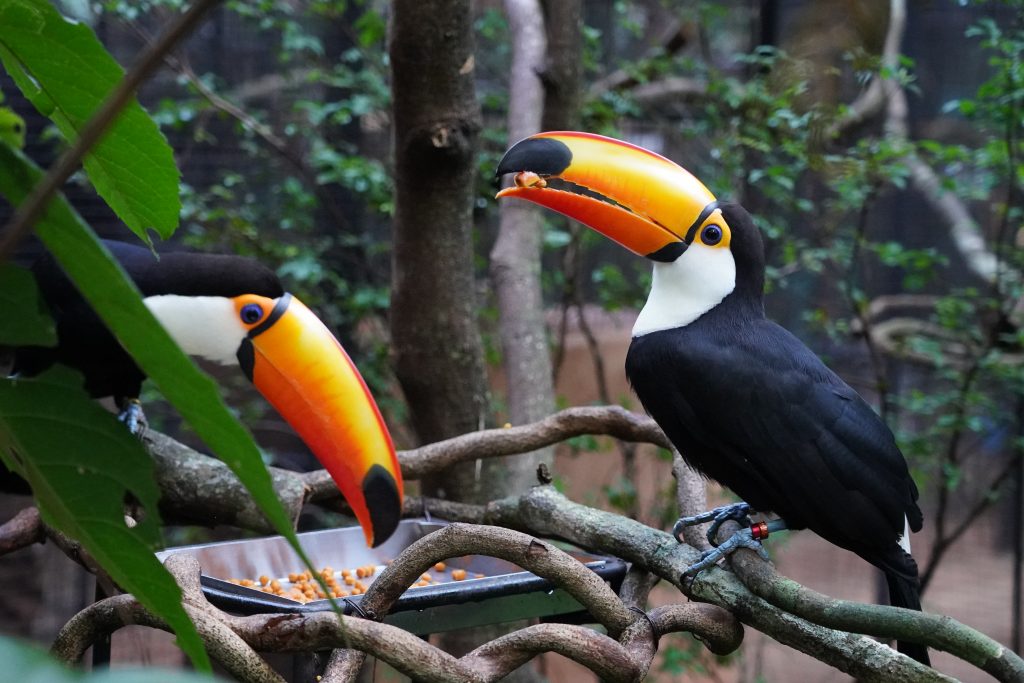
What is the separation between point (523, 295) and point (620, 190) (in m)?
0.60

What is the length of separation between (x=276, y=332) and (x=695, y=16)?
7.11 feet

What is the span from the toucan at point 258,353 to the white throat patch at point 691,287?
1.47ft

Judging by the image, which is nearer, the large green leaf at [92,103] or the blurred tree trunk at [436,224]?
the large green leaf at [92,103]

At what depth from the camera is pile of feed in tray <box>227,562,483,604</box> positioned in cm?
131

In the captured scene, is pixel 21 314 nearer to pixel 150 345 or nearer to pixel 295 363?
pixel 150 345

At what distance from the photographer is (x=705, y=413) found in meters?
1.38

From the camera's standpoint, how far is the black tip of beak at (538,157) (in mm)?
1349

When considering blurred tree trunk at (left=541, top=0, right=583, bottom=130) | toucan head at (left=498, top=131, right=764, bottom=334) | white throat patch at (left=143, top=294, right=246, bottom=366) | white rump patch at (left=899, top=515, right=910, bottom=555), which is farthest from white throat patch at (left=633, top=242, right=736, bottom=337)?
blurred tree trunk at (left=541, top=0, right=583, bottom=130)

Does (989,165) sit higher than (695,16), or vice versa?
(695,16)

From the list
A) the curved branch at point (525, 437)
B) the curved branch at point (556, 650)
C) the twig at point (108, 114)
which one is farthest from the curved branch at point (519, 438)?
the twig at point (108, 114)

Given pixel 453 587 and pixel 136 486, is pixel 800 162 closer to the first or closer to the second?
pixel 453 587

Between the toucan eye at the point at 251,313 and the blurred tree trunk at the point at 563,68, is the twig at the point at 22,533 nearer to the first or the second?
the toucan eye at the point at 251,313

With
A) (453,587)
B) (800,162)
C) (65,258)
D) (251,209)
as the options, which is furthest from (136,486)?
(251,209)

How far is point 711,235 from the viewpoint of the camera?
1.45 meters
